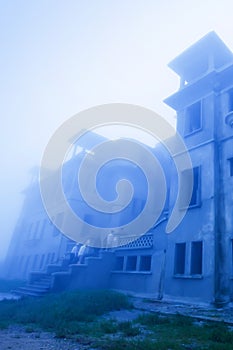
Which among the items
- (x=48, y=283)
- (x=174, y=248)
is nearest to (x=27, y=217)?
(x=48, y=283)

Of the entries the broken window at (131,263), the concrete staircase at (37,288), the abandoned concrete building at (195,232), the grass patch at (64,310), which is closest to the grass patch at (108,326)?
the grass patch at (64,310)

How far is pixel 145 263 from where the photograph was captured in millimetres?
15719

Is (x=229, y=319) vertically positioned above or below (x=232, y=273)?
below

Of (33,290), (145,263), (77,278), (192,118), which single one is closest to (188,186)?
(192,118)

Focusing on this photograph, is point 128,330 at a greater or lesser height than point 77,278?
lesser

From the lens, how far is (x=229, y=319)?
8742mm

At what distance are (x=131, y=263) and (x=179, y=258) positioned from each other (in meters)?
3.59

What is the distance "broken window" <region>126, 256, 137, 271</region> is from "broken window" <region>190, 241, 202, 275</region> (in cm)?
417

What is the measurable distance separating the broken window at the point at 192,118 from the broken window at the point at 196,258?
7003 millimetres

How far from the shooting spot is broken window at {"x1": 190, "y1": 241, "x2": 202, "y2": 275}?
12.9 m

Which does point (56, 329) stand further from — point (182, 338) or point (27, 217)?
point (27, 217)

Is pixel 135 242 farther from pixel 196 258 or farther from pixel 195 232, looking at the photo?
pixel 195 232

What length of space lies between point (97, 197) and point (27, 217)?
14.5 meters

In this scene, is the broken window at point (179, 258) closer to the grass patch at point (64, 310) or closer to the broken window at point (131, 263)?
the broken window at point (131, 263)
